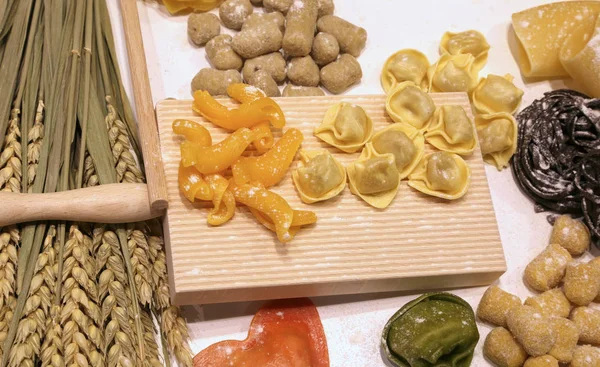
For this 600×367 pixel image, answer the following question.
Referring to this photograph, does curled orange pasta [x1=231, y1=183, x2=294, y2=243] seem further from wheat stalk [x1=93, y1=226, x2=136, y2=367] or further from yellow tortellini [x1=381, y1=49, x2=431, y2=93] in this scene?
yellow tortellini [x1=381, y1=49, x2=431, y2=93]

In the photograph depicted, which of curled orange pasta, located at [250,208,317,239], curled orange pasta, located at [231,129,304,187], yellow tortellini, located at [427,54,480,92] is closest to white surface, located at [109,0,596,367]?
yellow tortellini, located at [427,54,480,92]

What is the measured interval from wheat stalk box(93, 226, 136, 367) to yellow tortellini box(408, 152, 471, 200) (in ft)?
2.77

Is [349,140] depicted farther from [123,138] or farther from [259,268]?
[123,138]

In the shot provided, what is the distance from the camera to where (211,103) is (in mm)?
1947

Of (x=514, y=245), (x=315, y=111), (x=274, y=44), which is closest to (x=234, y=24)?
(x=274, y=44)

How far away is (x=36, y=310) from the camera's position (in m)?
1.66

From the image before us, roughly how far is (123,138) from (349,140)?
64 cm

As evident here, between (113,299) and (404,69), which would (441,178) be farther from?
(113,299)

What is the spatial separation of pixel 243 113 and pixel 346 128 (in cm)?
30

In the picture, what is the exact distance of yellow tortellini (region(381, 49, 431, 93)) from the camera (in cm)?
229

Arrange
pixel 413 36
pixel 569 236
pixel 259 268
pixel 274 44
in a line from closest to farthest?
pixel 259 268, pixel 569 236, pixel 274 44, pixel 413 36

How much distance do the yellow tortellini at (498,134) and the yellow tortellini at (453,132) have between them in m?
0.11

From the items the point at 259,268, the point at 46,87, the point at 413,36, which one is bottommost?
the point at 259,268

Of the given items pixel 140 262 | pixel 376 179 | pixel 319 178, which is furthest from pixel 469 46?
pixel 140 262
